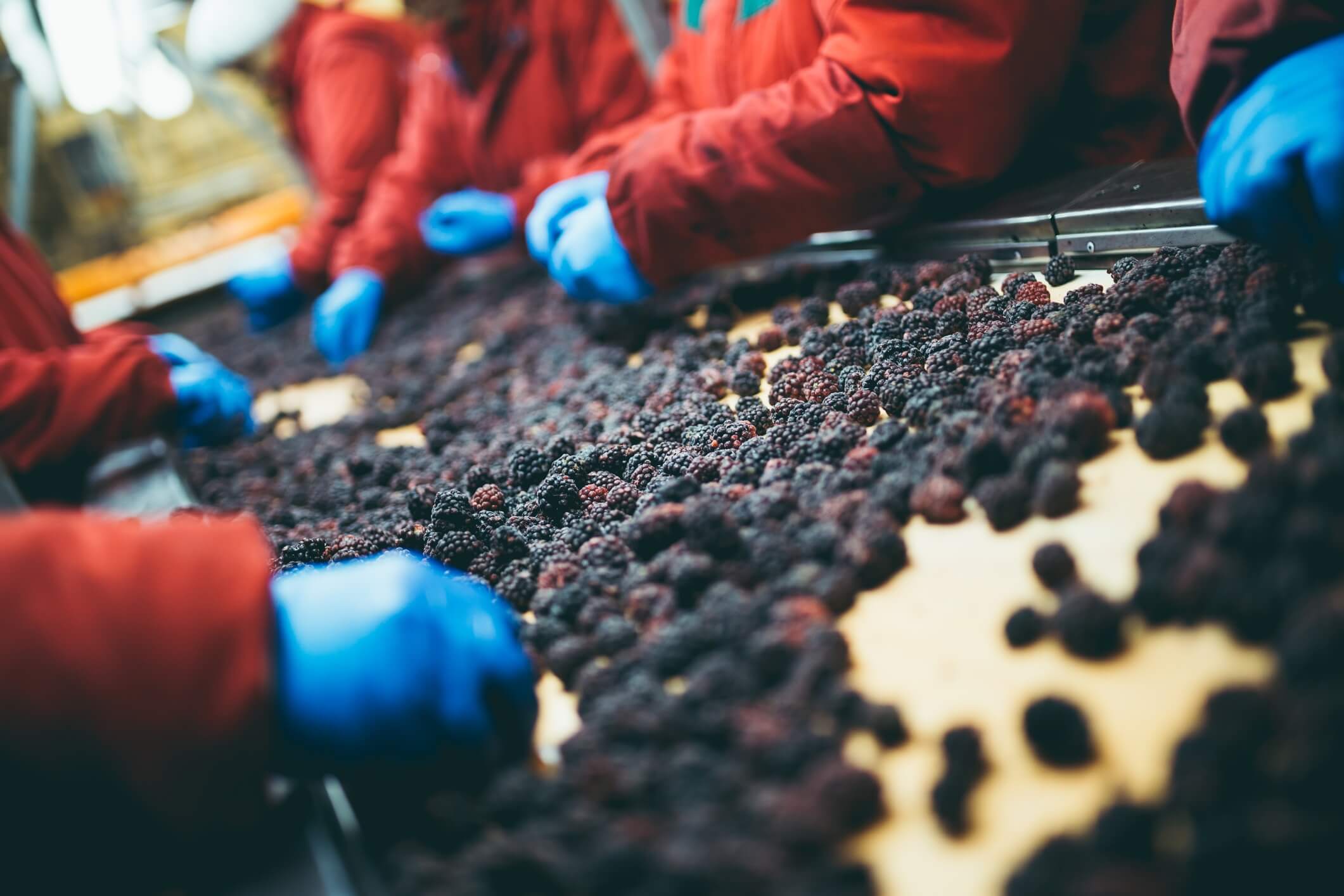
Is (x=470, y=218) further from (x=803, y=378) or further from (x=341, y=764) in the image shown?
(x=341, y=764)

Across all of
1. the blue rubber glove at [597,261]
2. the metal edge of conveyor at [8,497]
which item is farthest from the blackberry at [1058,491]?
the metal edge of conveyor at [8,497]

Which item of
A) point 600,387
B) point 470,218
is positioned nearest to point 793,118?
point 600,387

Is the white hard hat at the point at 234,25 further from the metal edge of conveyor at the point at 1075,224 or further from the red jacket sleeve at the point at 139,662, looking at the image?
the red jacket sleeve at the point at 139,662

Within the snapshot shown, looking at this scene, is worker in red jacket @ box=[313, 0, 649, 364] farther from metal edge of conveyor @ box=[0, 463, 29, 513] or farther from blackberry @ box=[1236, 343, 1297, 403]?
blackberry @ box=[1236, 343, 1297, 403]

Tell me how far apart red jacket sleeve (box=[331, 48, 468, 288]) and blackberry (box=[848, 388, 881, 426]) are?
9.96 feet

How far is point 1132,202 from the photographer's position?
58.1 inches

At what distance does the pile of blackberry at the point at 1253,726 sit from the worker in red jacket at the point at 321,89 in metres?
4.55

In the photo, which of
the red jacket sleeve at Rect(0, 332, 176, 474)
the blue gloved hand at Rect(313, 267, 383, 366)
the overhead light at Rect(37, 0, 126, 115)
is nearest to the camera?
the red jacket sleeve at Rect(0, 332, 176, 474)

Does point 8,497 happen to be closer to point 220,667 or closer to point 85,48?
point 220,667

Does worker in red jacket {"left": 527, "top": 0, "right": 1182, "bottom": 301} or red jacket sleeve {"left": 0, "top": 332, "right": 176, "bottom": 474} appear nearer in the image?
worker in red jacket {"left": 527, "top": 0, "right": 1182, "bottom": 301}

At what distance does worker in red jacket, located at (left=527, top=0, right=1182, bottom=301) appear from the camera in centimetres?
159

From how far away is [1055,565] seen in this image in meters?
0.88

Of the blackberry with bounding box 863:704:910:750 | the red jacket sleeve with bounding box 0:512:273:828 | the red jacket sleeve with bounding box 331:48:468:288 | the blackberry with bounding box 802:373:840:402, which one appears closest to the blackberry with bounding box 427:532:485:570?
the red jacket sleeve with bounding box 0:512:273:828

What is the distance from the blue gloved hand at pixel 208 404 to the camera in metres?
2.46
